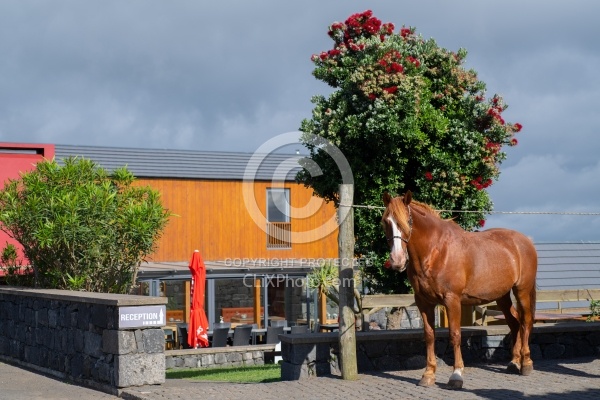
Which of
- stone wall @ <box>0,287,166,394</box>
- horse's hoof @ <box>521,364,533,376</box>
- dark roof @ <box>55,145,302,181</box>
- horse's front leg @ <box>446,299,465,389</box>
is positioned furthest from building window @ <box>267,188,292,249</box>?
horse's front leg @ <box>446,299,465,389</box>

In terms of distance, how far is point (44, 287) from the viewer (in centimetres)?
1688

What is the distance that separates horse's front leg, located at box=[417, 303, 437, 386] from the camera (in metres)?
11.3

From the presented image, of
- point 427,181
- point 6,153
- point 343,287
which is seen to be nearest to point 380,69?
point 427,181

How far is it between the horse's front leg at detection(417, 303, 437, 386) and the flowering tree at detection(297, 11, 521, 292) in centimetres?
452

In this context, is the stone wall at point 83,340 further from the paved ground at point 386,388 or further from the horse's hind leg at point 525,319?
the horse's hind leg at point 525,319

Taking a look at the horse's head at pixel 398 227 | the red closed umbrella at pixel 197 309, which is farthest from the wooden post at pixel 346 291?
the red closed umbrella at pixel 197 309

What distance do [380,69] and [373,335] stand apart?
17.7 ft

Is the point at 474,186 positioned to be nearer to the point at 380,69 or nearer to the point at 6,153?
the point at 380,69

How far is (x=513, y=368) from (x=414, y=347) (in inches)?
58.0

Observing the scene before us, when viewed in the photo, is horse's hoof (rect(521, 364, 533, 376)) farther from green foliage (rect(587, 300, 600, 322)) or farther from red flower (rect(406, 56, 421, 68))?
green foliage (rect(587, 300, 600, 322))

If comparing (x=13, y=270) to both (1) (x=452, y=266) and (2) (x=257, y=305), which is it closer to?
(1) (x=452, y=266)

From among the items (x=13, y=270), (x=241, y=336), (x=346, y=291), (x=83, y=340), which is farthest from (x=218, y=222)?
(x=346, y=291)

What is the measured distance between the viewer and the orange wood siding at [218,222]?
1248 inches

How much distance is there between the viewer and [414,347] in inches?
507
